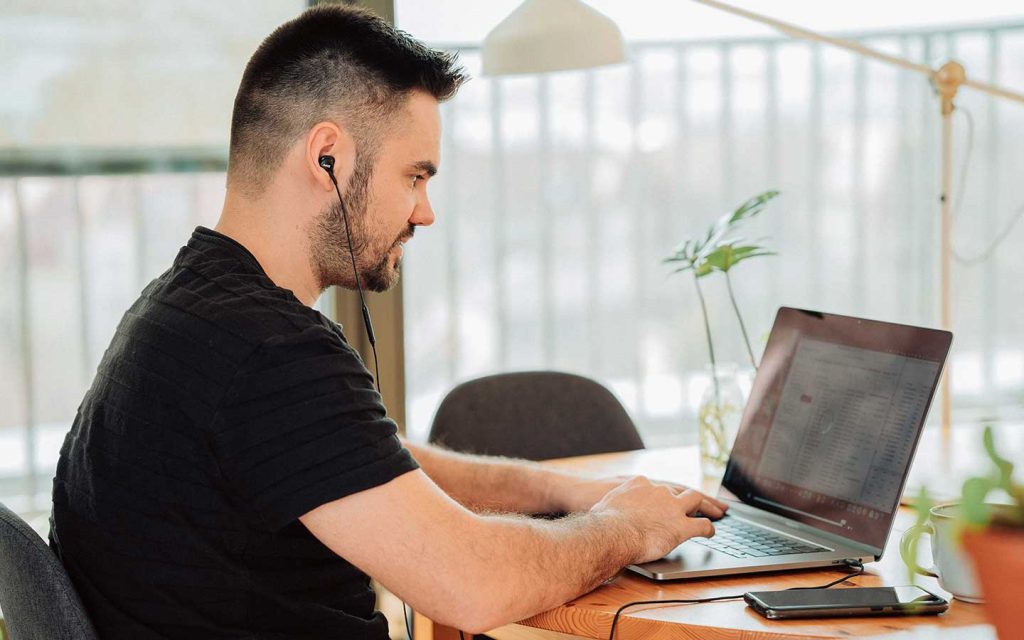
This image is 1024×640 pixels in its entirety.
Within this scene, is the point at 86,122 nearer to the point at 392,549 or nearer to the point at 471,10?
the point at 471,10

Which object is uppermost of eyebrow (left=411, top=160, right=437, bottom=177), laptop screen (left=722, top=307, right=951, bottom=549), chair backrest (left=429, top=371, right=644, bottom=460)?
eyebrow (left=411, top=160, right=437, bottom=177)

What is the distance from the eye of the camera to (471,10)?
9.37 feet

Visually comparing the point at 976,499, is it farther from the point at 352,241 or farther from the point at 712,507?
the point at 352,241

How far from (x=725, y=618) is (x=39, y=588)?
68 centimetres

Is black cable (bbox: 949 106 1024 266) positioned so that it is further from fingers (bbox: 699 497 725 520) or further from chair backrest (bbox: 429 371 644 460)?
fingers (bbox: 699 497 725 520)

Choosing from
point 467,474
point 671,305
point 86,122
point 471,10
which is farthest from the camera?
point 671,305

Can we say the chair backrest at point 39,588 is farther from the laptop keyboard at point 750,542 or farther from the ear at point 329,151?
the laptop keyboard at point 750,542

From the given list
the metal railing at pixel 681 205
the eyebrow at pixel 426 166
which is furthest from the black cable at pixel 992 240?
the eyebrow at pixel 426 166

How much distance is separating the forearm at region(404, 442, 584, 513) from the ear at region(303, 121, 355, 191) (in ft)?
1.78

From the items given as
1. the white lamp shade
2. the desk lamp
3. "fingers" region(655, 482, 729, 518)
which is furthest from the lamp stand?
"fingers" region(655, 482, 729, 518)

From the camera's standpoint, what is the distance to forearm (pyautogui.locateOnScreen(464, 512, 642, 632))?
1166 millimetres

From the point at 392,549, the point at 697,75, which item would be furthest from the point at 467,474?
the point at 697,75

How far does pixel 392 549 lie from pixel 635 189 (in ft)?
6.64

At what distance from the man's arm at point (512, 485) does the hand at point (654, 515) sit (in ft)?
0.40
